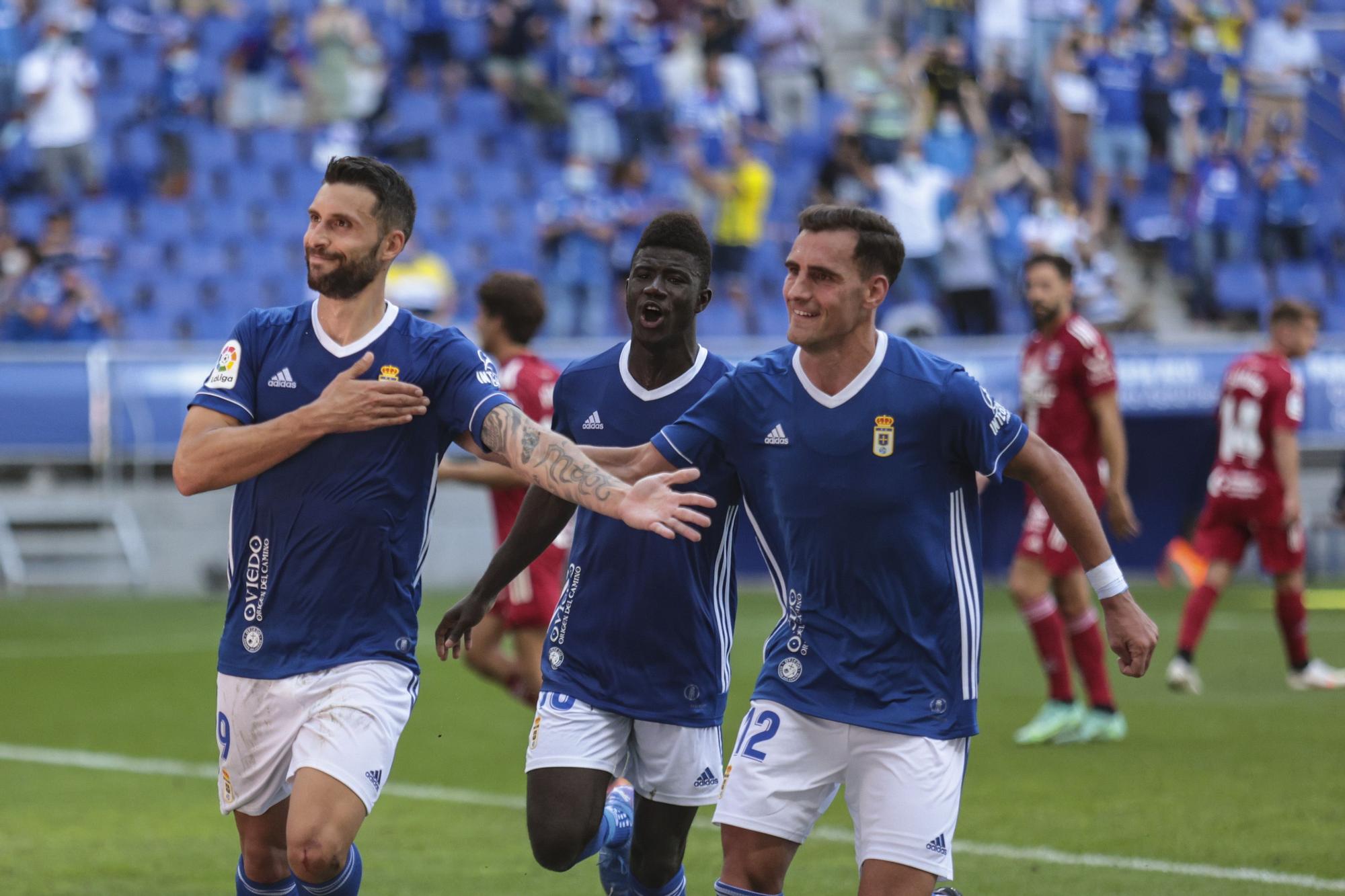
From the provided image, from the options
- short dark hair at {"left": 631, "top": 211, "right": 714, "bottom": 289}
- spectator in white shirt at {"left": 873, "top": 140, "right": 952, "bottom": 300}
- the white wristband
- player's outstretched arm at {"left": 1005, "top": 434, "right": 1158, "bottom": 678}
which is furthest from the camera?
spectator in white shirt at {"left": 873, "top": 140, "right": 952, "bottom": 300}

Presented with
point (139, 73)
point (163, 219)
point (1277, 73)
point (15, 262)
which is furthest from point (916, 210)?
point (15, 262)

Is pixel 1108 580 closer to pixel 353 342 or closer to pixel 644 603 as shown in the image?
pixel 644 603

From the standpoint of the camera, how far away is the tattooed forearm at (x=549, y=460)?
5.11m

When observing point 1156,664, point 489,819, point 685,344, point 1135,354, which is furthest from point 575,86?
point 685,344

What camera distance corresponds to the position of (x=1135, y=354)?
20719mm

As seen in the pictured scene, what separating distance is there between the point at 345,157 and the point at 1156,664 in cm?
1054

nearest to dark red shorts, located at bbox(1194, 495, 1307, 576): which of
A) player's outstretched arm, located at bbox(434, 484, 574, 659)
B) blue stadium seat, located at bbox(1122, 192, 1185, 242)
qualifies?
player's outstretched arm, located at bbox(434, 484, 574, 659)

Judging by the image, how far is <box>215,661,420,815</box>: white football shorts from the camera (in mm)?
5195

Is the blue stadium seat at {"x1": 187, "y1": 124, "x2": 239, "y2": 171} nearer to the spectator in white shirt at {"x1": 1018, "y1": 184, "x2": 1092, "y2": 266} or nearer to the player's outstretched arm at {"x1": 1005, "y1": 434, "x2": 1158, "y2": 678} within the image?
the spectator in white shirt at {"x1": 1018, "y1": 184, "x2": 1092, "y2": 266}

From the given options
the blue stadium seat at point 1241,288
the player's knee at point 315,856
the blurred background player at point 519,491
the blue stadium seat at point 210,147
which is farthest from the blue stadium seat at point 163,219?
the player's knee at point 315,856

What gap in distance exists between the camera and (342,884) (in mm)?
5305

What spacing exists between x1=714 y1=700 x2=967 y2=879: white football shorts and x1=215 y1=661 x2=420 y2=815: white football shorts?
997 millimetres

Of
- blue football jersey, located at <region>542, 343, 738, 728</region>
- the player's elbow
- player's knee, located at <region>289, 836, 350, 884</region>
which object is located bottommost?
player's knee, located at <region>289, 836, 350, 884</region>

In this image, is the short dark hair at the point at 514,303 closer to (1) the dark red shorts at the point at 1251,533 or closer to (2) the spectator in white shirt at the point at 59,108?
(1) the dark red shorts at the point at 1251,533
